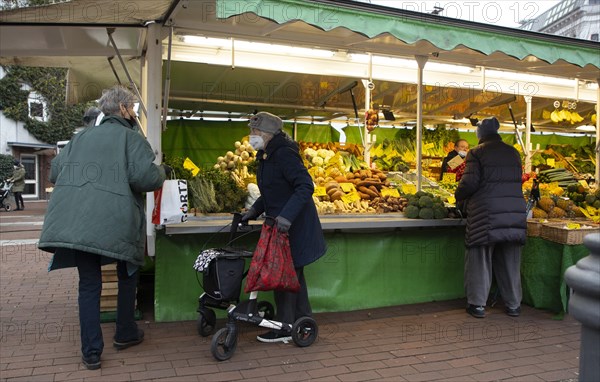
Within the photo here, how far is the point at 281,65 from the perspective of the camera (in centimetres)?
685

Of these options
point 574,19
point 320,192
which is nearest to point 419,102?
point 320,192

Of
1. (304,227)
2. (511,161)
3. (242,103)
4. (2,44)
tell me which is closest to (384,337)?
(304,227)

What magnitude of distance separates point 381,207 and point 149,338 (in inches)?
115

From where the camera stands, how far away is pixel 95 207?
3645 mm

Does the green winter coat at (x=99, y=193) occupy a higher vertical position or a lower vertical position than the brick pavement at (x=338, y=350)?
higher

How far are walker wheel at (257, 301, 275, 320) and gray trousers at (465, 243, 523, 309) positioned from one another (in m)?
2.13

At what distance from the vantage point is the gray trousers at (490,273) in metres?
5.25

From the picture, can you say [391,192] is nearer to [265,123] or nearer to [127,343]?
[265,123]

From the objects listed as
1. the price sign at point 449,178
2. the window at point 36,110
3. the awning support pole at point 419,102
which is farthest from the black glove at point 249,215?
the window at point 36,110

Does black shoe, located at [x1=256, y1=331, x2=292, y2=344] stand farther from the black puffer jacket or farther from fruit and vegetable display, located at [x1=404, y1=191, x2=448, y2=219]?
the black puffer jacket

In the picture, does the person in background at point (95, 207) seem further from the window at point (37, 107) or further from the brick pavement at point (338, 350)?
the window at point (37, 107)

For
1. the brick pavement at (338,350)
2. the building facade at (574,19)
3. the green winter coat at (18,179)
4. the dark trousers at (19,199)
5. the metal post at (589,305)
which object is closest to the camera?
the metal post at (589,305)

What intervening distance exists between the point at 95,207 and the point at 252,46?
3.66 metres

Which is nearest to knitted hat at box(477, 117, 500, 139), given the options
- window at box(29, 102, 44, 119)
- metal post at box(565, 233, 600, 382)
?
metal post at box(565, 233, 600, 382)
